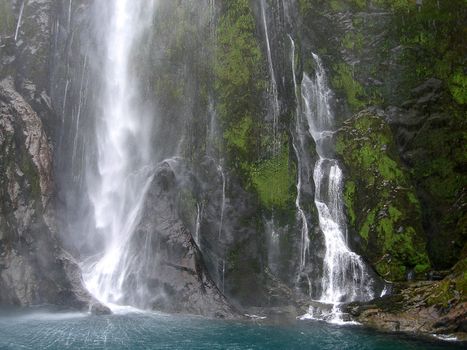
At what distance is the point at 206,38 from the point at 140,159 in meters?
8.88

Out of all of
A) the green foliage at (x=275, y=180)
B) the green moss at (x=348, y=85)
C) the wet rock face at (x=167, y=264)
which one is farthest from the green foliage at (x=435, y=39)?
the wet rock face at (x=167, y=264)

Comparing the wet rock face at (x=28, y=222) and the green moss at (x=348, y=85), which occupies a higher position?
the green moss at (x=348, y=85)

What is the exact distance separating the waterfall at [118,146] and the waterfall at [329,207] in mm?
10665

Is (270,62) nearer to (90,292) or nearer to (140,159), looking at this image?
(140,159)

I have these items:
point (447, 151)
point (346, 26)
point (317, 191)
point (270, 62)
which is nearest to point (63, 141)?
point (270, 62)

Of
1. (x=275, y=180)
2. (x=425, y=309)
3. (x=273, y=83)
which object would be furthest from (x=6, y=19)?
(x=425, y=309)

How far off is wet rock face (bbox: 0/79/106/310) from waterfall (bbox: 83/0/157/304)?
1943 millimetres

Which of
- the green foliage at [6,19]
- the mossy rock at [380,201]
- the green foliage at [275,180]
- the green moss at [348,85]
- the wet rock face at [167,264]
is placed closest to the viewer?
the wet rock face at [167,264]

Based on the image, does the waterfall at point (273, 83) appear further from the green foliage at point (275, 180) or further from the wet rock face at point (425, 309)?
the wet rock face at point (425, 309)

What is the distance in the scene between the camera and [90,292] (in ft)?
Result: 89.7

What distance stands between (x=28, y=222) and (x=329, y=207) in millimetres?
17404

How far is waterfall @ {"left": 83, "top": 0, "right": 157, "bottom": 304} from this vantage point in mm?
30203

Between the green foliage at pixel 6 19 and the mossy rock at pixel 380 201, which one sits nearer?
the mossy rock at pixel 380 201

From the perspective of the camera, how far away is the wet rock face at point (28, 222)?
27.4 meters
